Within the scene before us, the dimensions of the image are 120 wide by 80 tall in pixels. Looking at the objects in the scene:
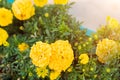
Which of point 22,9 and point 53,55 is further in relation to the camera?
point 22,9

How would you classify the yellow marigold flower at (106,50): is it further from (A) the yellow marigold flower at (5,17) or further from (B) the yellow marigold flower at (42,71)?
(A) the yellow marigold flower at (5,17)

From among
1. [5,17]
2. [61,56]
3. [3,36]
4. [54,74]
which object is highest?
[5,17]

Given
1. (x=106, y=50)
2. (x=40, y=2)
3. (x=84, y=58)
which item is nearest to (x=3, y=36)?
(x=40, y=2)

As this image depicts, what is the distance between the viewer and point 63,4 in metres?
2.69

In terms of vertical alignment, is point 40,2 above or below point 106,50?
above

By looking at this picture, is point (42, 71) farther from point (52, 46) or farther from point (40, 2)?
point (40, 2)

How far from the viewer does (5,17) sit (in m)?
2.60

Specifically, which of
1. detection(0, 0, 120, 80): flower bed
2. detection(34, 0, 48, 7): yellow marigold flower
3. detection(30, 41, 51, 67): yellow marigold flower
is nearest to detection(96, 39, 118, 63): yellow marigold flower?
detection(0, 0, 120, 80): flower bed

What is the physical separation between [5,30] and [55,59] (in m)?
0.47

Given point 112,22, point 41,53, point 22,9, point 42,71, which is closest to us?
A: point 41,53

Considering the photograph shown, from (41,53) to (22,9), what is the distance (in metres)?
0.38

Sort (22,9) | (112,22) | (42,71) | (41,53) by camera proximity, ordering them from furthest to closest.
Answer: (112,22)
(22,9)
(42,71)
(41,53)

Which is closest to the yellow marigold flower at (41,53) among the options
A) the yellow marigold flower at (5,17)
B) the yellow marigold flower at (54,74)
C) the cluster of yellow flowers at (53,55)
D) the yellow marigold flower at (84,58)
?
the cluster of yellow flowers at (53,55)

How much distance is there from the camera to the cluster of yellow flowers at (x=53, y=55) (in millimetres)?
2373
